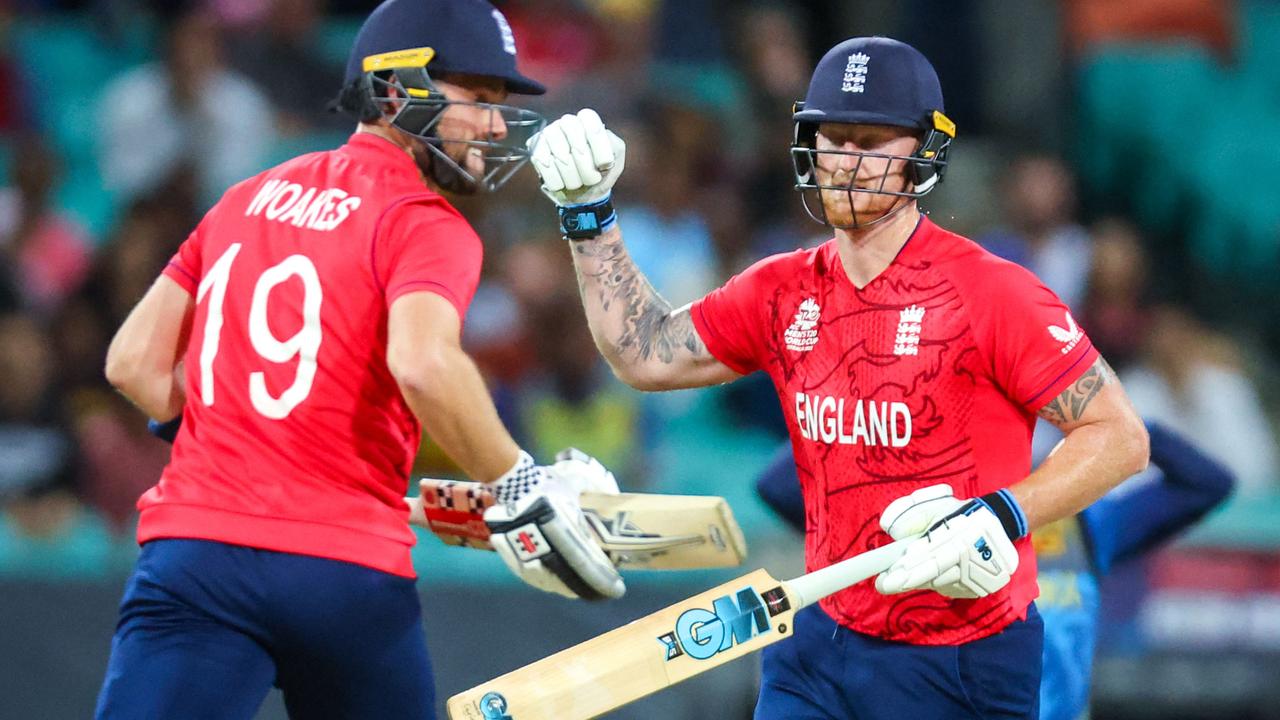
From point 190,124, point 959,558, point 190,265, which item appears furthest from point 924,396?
point 190,124

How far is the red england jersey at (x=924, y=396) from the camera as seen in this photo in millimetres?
3633

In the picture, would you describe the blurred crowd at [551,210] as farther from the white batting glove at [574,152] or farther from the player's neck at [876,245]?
the player's neck at [876,245]

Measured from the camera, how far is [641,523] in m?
4.20

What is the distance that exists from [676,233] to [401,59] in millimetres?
4519

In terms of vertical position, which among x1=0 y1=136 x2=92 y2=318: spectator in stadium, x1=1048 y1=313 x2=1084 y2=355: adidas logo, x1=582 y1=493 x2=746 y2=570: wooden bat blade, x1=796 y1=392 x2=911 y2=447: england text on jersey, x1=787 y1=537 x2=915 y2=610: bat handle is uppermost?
x1=1048 y1=313 x2=1084 y2=355: adidas logo

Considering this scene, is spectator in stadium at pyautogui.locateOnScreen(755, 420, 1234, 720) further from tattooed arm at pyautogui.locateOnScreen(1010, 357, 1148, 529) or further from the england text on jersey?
tattooed arm at pyautogui.locateOnScreen(1010, 357, 1148, 529)

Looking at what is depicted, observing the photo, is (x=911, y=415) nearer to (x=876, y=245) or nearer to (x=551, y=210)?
(x=876, y=245)

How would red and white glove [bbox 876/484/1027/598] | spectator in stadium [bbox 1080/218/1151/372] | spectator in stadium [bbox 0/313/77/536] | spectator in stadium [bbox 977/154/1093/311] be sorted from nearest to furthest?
1. red and white glove [bbox 876/484/1027/598]
2. spectator in stadium [bbox 0/313/77/536]
3. spectator in stadium [bbox 1080/218/1151/372]
4. spectator in stadium [bbox 977/154/1093/311]

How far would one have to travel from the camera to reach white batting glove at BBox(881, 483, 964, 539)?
350 cm

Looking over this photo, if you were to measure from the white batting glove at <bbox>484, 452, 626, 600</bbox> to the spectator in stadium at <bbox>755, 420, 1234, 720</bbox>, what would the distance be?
1.31 metres

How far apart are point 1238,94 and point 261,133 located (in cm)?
552

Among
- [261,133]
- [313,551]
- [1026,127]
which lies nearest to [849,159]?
[313,551]

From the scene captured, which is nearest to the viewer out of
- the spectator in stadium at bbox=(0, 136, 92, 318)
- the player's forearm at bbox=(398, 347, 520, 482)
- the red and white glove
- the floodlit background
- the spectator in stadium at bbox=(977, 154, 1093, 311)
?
the player's forearm at bbox=(398, 347, 520, 482)

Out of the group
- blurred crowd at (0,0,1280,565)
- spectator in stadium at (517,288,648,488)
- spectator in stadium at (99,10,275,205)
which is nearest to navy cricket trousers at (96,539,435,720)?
blurred crowd at (0,0,1280,565)
